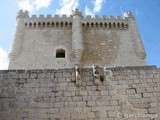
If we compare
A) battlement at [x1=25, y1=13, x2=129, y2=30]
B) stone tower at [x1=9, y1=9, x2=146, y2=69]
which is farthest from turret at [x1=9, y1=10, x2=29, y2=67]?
battlement at [x1=25, y1=13, x2=129, y2=30]

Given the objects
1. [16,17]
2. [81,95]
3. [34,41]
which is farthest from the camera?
[16,17]

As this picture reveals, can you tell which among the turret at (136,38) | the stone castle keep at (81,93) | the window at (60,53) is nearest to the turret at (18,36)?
the window at (60,53)

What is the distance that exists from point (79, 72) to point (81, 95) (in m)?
0.58

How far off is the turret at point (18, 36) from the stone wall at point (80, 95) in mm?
9699

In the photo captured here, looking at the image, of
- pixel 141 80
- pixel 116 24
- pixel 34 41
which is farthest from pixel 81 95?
pixel 116 24

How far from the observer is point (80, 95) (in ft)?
16.6

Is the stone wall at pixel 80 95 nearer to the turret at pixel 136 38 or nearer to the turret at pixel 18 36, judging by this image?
the turret at pixel 18 36

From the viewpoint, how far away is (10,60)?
14.7 meters

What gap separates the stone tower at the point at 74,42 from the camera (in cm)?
1481

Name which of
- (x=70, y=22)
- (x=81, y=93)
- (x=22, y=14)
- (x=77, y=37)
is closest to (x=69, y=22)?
(x=70, y=22)

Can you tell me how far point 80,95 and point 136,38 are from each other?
12.2 m

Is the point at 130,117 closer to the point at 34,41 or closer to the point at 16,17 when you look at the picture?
the point at 34,41

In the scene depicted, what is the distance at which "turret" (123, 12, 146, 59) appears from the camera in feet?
50.5

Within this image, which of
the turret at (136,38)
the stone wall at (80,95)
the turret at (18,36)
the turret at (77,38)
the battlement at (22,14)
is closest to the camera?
the stone wall at (80,95)
